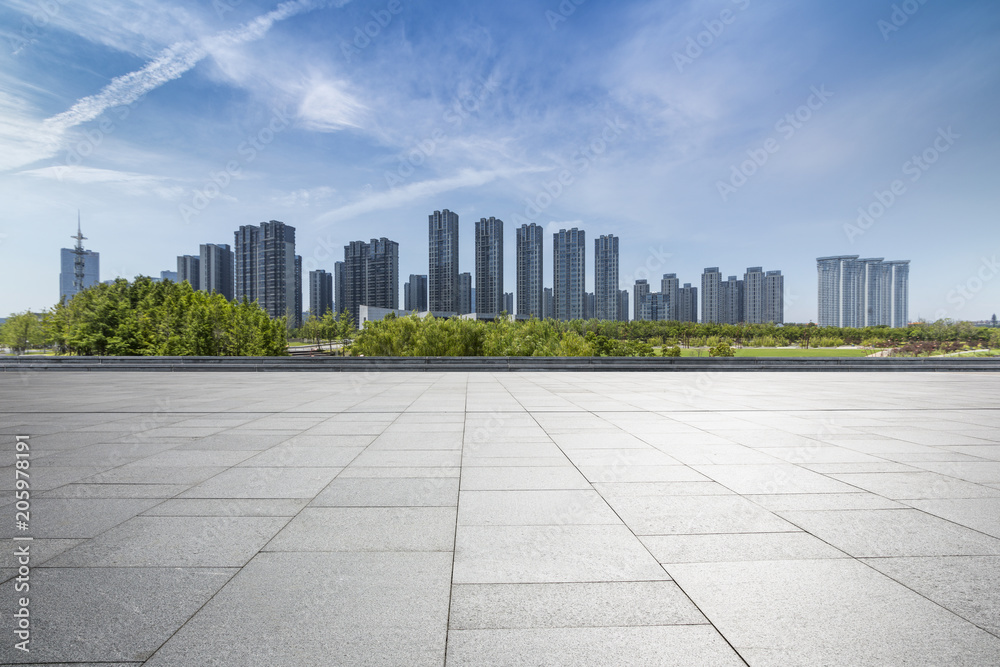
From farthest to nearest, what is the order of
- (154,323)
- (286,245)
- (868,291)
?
(868,291) → (286,245) → (154,323)

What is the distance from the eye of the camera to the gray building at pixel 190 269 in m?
113

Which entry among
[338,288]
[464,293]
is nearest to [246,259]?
[338,288]

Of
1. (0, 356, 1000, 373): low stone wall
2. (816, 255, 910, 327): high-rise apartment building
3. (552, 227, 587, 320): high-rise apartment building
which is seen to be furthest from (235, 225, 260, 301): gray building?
(816, 255, 910, 327): high-rise apartment building

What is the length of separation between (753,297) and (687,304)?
68.4ft

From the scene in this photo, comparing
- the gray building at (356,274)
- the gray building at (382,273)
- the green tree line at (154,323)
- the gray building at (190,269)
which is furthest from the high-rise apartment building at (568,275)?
the gray building at (190,269)

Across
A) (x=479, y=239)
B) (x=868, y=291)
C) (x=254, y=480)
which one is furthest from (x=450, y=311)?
(x=868, y=291)

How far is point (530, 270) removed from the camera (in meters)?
95.1

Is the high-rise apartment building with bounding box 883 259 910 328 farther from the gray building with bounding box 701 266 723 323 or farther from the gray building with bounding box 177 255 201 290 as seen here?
the gray building with bounding box 177 255 201 290

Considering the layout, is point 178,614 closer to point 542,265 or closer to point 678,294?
point 542,265

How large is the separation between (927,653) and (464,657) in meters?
2.21

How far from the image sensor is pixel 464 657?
220 cm

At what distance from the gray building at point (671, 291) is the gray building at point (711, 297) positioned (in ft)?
29.1

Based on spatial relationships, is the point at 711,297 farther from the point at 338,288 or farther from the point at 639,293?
the point at 338,288

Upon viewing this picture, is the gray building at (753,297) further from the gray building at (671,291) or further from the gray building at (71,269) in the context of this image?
the gray building at (71,269)
